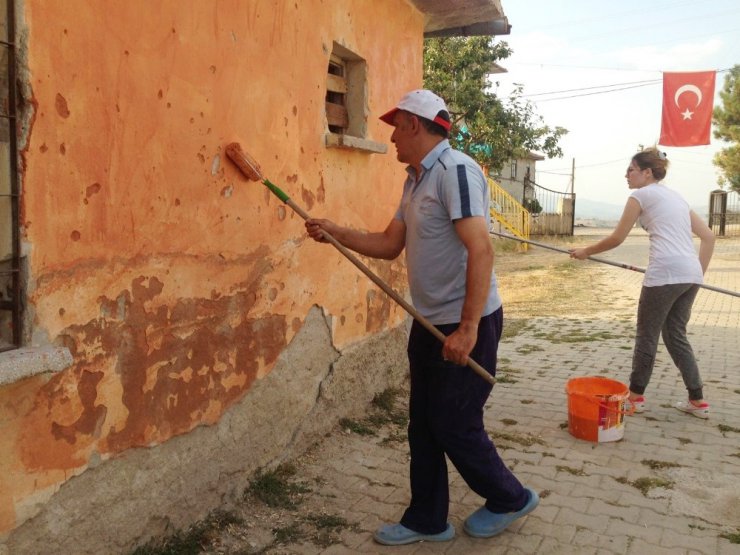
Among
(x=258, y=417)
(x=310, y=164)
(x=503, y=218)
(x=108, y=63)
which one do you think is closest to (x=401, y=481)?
(x=258, y=417)

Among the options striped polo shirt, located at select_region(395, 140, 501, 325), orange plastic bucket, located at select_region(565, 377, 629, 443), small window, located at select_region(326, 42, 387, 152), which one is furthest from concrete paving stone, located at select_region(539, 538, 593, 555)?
small window, located at select_region(326, 42, 387, 152)

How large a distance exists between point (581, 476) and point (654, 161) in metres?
2.26

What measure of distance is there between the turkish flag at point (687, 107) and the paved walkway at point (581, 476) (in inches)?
436

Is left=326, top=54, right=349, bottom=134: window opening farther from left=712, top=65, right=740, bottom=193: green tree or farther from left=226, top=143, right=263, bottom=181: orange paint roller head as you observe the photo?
left=712, top=65, right=740, bottom=193: green tree

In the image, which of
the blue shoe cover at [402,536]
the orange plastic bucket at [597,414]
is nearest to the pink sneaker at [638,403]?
the orange plastic bucket at [597,414]

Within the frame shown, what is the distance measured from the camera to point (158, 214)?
8.93 ft

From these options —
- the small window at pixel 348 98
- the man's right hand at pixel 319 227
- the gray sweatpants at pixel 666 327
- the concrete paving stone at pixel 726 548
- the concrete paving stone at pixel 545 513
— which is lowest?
the concrete paving stone at pixel 545 513

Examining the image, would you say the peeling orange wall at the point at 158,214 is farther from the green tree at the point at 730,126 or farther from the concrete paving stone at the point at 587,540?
the green tree at the point at 730,126

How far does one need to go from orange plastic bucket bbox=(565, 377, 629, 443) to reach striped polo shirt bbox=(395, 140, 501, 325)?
172 cm

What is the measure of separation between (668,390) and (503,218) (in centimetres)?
1610

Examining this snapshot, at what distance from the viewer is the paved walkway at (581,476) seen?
10.1ft

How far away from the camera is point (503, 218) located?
2131 cm

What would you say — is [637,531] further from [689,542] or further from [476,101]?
[476,101]

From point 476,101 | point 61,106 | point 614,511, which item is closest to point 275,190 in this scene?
point 61,106
